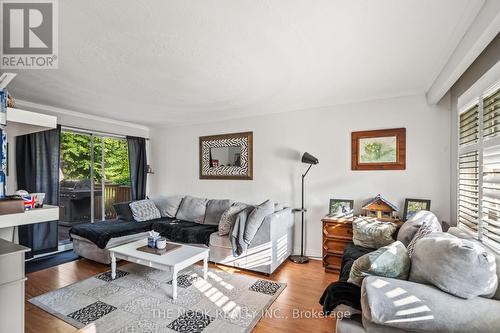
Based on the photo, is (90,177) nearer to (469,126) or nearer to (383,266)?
(383,266)

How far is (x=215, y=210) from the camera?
414 cm

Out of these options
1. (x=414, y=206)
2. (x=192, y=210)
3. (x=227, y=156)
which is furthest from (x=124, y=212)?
(x=414, y=206)

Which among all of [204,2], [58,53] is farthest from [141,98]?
[204,2]

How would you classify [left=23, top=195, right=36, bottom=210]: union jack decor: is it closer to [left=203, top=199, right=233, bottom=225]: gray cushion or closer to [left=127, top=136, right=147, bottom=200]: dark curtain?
[left=203, top=199, right=233, bottom=225]: gray cushion

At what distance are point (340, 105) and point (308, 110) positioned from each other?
48 centimetres

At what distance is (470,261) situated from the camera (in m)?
1.37

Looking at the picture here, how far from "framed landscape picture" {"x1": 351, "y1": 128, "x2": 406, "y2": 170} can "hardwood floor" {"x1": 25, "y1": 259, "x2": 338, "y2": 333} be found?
5.18 feet

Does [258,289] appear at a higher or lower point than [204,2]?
lower

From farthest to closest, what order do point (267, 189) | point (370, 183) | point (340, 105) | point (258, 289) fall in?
point (267, 189), point (340, 105), point (370, 183), point (258, 289)

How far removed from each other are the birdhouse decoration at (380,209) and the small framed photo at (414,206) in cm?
13

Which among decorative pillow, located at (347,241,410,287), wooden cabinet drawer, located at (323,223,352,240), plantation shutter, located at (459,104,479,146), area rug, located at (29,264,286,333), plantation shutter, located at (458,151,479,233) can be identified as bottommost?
area rug, located at (29,264,286,333)

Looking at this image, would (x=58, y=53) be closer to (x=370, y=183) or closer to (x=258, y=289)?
(x=258, y=289)

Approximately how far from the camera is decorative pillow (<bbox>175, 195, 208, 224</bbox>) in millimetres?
4290

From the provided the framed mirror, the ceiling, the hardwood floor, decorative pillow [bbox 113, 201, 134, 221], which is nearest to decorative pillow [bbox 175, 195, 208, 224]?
the framed mirror
